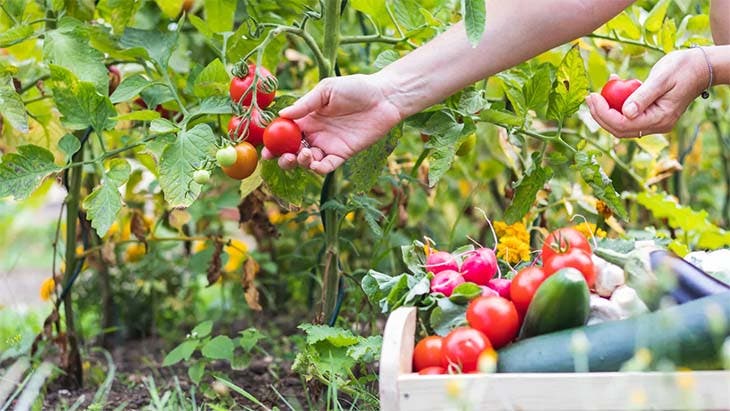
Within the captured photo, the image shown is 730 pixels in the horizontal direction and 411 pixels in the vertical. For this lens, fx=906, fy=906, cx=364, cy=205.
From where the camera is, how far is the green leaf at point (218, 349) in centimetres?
210

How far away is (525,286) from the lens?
154 centimetres

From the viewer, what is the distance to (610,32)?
2.33 m

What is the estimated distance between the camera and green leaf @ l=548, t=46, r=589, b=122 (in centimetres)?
195

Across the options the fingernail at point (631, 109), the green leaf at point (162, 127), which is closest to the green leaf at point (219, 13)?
the green leaf at point (162, 127)

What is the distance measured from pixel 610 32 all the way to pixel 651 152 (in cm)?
41

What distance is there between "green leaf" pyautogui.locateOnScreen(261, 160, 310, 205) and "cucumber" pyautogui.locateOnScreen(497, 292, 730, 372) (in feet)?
2.32

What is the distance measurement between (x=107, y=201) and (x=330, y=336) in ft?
1.72

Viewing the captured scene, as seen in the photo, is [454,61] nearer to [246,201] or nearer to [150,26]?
[246,201]

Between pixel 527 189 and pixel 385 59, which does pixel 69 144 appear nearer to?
pixel 385 59

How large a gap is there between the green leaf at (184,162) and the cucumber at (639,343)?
716 millimetres

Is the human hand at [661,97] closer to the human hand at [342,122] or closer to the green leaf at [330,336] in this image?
the human hand at [342,122]

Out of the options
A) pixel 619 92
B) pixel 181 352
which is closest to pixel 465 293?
pixel 619 92

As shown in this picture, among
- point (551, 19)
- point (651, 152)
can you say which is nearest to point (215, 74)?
point (551, 19)

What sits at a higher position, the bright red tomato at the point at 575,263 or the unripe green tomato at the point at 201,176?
the bright red tomato at the point at 575,263
